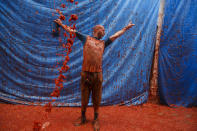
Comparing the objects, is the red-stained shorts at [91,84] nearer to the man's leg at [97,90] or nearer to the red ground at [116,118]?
the man's leg at [97,90]

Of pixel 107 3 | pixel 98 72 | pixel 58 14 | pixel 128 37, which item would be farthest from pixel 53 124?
pixel 107 3

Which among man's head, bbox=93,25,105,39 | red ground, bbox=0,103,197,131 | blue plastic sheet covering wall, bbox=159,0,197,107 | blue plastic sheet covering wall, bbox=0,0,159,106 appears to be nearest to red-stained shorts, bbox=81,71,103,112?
red ground, bbox=0,103,197,131

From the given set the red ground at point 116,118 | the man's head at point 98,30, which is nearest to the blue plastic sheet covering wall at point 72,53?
the red ground at point 116,118

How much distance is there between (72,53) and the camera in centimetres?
263

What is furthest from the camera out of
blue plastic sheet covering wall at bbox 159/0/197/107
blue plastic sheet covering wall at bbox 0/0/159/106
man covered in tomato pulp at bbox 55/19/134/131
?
blue plastic sheet covering wall at bbox 159/0/197/107

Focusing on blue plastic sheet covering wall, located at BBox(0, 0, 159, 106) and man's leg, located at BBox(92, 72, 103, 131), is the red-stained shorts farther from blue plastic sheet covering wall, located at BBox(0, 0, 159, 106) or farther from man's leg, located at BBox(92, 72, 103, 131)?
blue plastic sheet covering wall, located at BBox(0, 0, 159, 106)

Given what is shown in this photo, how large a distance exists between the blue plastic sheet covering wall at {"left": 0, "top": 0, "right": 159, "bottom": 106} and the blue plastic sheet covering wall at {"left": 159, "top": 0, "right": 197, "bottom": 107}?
284 mm

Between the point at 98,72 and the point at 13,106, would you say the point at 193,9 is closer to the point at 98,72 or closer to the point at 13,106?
the point at 98,72

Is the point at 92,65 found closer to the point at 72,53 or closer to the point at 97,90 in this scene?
the point at 97,90

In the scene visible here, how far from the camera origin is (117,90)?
2.86 metres

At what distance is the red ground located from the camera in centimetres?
196

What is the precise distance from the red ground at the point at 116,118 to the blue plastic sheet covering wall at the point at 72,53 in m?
0.20

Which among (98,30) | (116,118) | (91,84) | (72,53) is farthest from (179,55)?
(72,53)

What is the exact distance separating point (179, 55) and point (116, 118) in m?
1.80
